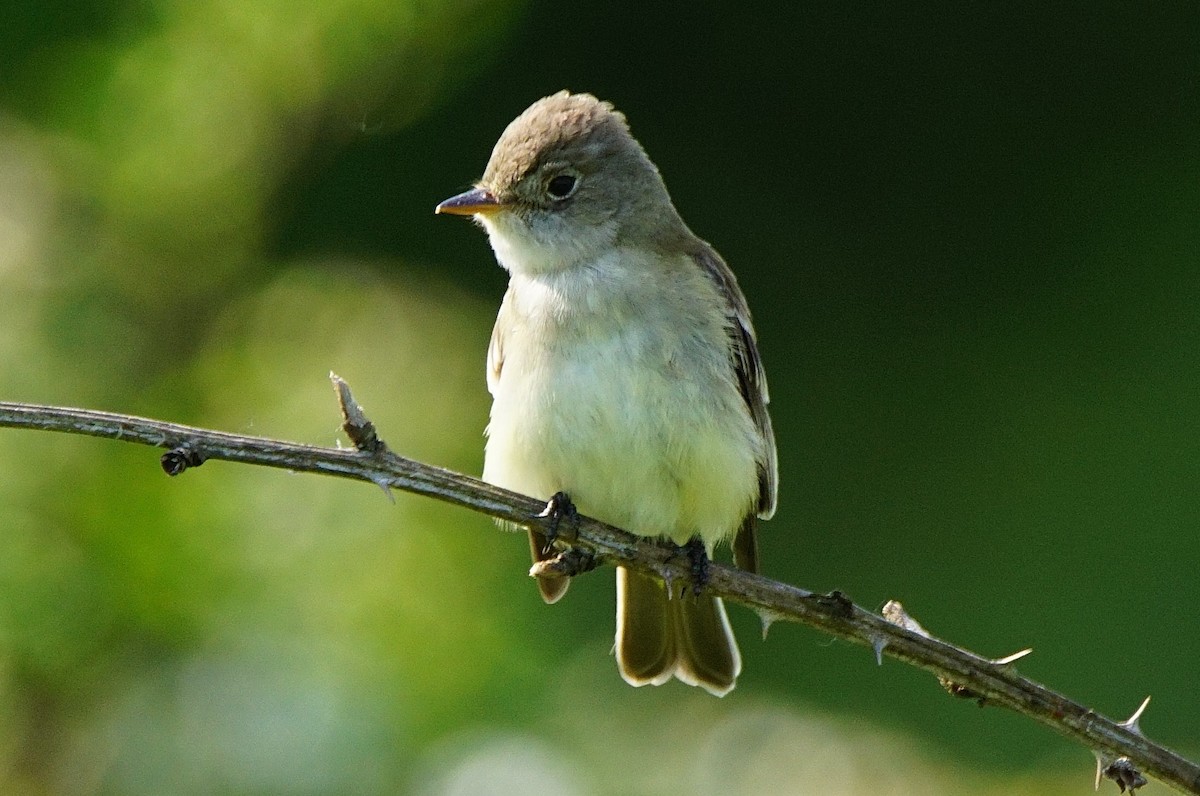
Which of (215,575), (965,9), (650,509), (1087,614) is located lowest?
(215,575)

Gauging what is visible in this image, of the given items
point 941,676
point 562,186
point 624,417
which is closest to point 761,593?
point 941,676

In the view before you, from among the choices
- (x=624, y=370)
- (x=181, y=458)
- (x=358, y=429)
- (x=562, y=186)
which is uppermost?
(x=562, y=186)

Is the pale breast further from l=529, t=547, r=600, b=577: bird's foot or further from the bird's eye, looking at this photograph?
l=529, t=547, r=600, b=577: bird's foot

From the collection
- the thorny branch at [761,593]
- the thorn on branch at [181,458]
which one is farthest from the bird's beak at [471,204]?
the thorn on branch at [181,458]

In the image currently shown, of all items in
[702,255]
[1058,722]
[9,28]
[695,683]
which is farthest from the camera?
[702,255]

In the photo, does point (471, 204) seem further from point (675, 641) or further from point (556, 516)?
point (675, 641)

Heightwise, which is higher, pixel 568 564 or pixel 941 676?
pixel 568 564

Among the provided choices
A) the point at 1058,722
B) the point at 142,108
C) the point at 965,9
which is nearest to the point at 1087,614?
the point at 1058,722

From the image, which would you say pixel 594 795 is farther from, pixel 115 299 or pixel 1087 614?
pixel 115 299
